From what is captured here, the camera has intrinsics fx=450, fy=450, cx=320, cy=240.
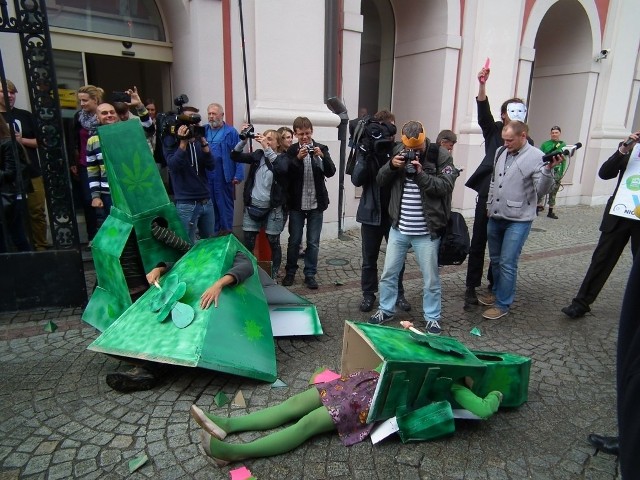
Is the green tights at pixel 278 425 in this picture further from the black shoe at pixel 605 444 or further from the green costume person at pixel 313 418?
the black shoe at pixel 605 444

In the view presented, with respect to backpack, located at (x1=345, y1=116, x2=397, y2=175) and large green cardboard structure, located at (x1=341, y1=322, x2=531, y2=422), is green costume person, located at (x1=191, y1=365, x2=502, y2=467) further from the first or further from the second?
backpack, located at (x1=345, y1=116, x2=397, y2=175)

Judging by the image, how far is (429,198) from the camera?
3.63 meters

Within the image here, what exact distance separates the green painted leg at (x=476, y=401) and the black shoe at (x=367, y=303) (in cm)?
183

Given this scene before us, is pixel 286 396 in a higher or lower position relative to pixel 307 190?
Answer: lower

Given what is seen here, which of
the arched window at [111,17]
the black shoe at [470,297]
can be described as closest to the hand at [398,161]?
the black shoe at [470,297]

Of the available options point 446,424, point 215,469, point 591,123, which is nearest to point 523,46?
point 591,123

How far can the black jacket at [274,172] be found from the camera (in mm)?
4570

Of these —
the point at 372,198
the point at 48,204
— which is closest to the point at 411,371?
the point at 372,198

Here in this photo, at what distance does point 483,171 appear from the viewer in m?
4.33

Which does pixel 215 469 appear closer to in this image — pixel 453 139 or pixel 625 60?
pixel 453 139

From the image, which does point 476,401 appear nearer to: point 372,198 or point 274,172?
point 372,198

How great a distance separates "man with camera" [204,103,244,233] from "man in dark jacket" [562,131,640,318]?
3825 millimetres

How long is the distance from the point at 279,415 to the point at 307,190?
9.00 ft

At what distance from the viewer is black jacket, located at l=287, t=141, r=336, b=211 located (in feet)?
15.4
